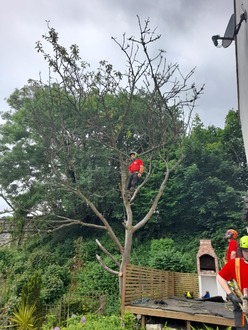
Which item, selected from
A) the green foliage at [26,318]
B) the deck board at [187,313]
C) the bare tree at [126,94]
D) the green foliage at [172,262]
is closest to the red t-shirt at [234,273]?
the deck board at [187,313]

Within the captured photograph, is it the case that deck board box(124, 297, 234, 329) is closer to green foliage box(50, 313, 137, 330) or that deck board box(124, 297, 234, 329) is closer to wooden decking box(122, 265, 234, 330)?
wooden decking box(122, 265, 234, 330)

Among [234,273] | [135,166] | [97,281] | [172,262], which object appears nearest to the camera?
[234,273]

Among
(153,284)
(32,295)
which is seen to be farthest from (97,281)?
(32,295)

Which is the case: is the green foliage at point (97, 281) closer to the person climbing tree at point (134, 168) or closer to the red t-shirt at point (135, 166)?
the person climbing tree at point (134, 168)

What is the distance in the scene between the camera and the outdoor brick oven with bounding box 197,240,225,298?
8.12 m

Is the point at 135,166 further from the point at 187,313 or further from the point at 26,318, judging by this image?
the point at 26,318

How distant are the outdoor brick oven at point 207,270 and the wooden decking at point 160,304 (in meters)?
0.91

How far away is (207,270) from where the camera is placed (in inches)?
336

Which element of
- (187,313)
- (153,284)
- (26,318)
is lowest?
(26,318)

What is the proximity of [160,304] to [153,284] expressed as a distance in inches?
41.4

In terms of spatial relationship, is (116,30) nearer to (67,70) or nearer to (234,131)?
(67,70)

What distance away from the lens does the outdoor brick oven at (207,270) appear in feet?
26.6

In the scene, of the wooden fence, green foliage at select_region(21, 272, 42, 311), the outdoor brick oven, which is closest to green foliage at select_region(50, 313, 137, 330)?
the wooden fence

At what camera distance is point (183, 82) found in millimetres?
7578
